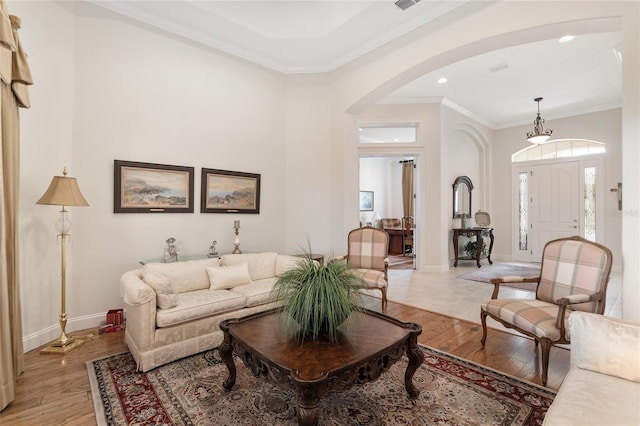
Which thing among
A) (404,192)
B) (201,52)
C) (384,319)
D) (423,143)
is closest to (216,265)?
(384,319)

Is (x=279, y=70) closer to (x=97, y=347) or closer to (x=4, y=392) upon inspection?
(x=97, y=347)

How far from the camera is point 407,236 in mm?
8469

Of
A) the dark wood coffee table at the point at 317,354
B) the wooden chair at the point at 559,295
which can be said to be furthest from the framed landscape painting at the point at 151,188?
the wooden chair at the point at 559,295

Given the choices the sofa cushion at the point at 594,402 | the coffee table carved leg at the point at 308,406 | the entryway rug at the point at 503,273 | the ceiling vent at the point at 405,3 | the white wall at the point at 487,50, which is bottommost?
the entryway rug at the point at 503,273

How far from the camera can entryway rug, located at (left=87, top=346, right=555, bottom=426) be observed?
1.81m

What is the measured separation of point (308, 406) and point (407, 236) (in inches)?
295

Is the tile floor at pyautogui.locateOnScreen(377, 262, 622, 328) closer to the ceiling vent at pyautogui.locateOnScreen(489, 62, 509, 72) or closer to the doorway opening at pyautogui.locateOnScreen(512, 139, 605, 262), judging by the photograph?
the doorway opening at pyautogui.locateOnScreen(512, 139, 605, 262)

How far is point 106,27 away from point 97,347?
3373mm

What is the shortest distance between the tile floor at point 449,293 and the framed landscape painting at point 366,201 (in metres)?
3.43

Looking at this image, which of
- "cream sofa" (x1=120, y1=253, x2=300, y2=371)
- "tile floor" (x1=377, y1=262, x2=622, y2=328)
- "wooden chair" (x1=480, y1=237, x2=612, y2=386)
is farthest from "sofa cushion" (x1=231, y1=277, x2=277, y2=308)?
"wooden chair" (x1=480, y1=237, x2=612, y2=386)

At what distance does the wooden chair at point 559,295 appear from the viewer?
218 centimetres

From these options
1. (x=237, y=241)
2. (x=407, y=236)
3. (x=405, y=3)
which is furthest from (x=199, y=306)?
(x=407, y=236)

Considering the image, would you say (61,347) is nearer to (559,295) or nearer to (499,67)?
(559,295)

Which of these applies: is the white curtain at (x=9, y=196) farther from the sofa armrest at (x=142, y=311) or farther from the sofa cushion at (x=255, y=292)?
the sofa cushion at (x=255, y=292)
